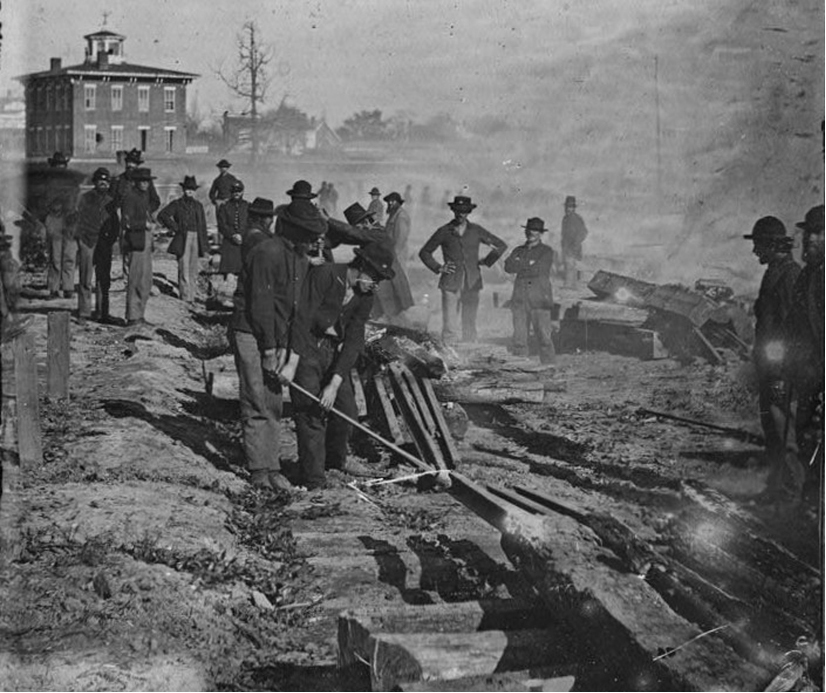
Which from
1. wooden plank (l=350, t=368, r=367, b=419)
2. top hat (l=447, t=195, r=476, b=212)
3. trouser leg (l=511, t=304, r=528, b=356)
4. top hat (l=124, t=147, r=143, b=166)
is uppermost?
top hat (l=124, t=147, r=143, b=166)

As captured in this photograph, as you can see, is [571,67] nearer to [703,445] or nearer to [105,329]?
[703,445]

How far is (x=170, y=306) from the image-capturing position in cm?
1295

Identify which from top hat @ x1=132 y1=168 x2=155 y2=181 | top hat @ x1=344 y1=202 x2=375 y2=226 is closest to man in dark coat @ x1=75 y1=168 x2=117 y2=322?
top hat @ x1=132 y1=168 x2=155 y2=181

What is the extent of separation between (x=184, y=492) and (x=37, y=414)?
41.1 inches

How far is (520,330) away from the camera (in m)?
11.4

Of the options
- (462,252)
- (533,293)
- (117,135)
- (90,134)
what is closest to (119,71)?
(90,134)

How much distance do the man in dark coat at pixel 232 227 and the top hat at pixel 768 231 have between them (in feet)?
21.2

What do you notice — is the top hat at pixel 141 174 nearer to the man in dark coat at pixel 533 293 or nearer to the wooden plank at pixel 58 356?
the wooden plank at pixel 58 356

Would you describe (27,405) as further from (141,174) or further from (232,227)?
(232,227)

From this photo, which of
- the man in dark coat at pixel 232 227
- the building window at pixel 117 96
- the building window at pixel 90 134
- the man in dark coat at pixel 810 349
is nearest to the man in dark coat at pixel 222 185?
the man in dark coat at pixel 232 227

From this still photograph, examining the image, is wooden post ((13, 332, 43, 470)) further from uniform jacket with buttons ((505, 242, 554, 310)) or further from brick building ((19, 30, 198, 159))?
uniform jacket with buttons ((505, 242, 554, 310))

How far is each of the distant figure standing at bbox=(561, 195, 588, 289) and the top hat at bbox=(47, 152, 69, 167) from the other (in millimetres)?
5266

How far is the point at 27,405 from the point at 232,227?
5.86 m

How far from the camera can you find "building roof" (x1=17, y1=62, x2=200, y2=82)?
6.14 meters
